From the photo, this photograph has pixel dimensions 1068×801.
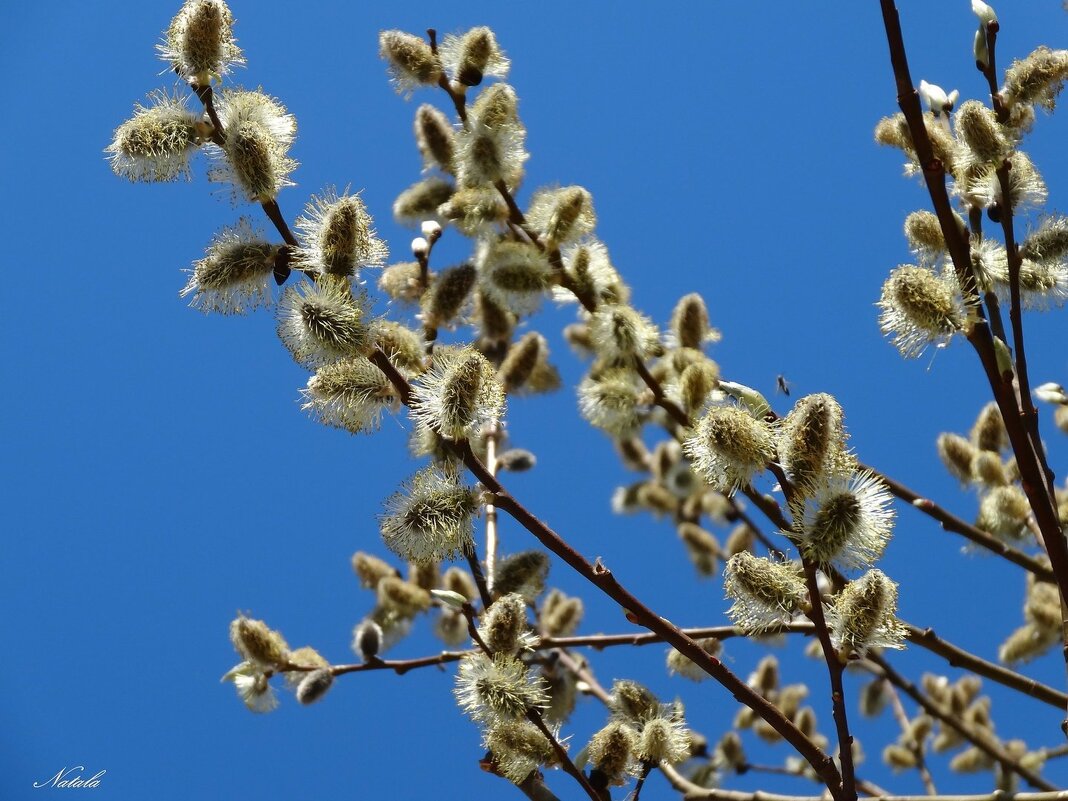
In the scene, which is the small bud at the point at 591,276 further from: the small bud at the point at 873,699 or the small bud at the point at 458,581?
the small bud at the point at 873,699

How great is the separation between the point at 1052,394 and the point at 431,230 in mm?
1366

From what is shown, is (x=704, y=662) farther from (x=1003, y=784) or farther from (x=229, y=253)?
(x=1003, y=784)

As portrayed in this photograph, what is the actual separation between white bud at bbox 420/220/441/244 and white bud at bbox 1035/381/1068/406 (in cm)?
134

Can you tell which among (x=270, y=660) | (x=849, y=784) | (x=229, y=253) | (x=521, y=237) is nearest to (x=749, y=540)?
(x=521, y=237)

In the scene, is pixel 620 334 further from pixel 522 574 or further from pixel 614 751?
pixel 614 751

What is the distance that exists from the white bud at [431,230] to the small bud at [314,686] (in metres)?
1.03

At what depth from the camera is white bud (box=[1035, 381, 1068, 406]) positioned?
1785 mm

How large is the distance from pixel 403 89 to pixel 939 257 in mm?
1326

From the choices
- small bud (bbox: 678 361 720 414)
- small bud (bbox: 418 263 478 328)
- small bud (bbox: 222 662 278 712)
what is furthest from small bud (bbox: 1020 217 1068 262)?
small bud (bbox: 222 662 278 712)

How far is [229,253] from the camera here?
156 centimetres

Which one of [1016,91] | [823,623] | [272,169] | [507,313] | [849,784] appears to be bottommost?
[849,784]

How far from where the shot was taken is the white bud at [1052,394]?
179 centimetres

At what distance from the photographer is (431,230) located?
232 centimetres

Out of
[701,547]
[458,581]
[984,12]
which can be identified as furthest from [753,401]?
[701,547]
